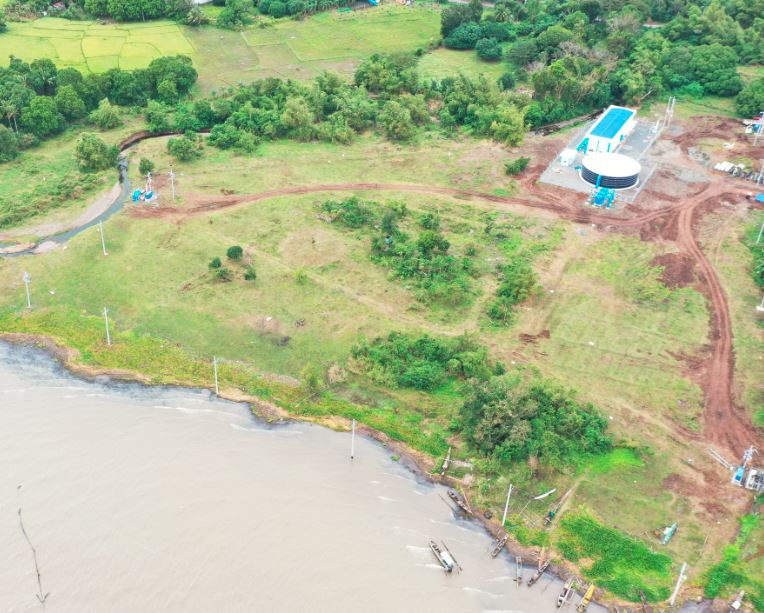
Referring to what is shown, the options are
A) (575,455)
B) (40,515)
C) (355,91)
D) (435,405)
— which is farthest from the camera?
(355,91)

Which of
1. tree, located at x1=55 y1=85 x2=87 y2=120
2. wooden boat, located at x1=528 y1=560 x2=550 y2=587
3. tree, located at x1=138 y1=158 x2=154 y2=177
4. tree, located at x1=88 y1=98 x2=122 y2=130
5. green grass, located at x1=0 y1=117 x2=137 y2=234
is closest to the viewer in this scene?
wooden boat, located at x1=528 y1=560 x2=550 y2=587

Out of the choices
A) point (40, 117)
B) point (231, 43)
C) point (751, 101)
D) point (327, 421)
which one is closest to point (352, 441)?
point (327, 421)

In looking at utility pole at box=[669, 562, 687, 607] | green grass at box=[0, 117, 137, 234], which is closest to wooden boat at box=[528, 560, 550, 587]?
utility pole at box=[669, 562, 687, 607]

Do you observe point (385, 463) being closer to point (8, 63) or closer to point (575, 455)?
point (575, 455)

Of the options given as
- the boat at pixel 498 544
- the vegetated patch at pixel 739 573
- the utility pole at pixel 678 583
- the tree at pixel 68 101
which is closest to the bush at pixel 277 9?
the tree at pixel 68 101

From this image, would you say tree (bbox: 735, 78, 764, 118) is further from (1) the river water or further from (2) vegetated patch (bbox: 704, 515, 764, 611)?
(1) the river water

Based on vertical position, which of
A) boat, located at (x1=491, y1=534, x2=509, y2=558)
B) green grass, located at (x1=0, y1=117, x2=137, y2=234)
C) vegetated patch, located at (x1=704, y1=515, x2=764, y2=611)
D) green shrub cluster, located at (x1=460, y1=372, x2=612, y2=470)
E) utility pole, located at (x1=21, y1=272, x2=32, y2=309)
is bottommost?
boat, located at (x1=491, y1=534, x2=509, y2=558)

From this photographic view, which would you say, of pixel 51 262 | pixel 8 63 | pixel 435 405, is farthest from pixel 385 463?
pixel 8 63
